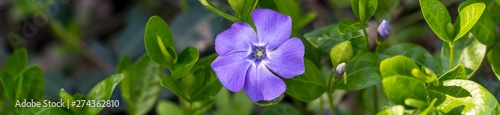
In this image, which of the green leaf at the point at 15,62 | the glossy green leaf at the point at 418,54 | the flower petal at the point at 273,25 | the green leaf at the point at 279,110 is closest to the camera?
the flower petal at the point at 273,25

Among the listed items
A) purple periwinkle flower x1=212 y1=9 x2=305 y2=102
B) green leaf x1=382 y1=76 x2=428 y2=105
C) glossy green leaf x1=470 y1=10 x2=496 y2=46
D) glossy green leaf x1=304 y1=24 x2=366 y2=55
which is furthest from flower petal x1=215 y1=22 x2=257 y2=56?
glossy green leaf x1=470 y1=10 x2=496 y2=46

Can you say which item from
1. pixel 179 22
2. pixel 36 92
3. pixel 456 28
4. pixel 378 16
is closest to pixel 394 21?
pixel 378 16

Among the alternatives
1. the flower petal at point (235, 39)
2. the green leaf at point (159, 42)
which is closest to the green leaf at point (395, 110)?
the flower petal at point (235, 39)

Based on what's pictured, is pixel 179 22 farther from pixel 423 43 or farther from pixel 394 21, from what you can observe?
pixel 423 43

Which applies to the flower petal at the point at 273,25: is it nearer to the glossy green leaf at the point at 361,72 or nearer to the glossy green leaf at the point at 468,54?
the glossy green leaf at the point at 361,72

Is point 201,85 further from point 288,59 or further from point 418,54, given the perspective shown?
point 418,54

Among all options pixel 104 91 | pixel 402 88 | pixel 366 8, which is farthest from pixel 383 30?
→ pixel 104 91
